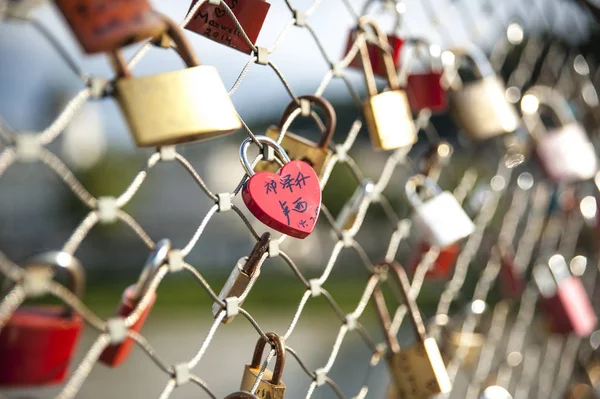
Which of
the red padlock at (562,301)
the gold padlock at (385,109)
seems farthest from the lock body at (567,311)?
the gold padlock at (385,109)

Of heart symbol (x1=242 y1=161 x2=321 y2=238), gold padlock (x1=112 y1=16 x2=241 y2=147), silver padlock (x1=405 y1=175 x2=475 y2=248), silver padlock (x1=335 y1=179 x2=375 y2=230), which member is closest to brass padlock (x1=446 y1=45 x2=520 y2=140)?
silver padlock (x1=405 y1=175 x2=475 y2=248)

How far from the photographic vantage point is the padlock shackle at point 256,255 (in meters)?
0.48

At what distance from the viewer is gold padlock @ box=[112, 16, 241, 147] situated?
360 millimetres

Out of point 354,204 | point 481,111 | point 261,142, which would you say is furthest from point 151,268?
point 481,111

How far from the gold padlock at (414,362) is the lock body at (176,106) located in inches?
13.6

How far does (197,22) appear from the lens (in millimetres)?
447

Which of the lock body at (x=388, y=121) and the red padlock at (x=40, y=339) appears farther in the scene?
the lock body at (x=388, y=121)

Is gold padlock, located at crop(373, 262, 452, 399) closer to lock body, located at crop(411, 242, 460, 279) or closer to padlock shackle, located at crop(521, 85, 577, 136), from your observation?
lock body, located at crop(411, 242, 460, 279)

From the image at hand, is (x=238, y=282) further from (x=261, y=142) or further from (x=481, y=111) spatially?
(x=481, y=111)

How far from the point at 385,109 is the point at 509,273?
50 centimetres

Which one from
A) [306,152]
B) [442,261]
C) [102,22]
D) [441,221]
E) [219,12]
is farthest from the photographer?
[442,261]

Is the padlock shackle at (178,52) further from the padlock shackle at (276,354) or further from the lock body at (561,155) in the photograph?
the lock body at (561,155)

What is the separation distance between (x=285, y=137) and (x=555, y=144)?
56cm

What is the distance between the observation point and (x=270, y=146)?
19.8 inches
